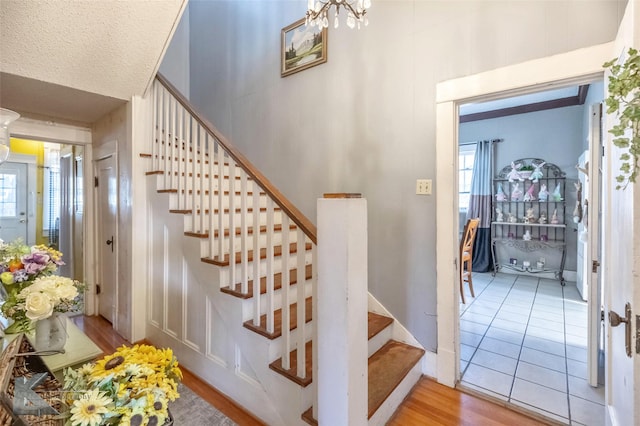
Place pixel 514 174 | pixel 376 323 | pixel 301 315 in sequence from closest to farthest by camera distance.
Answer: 1. pixel 301 315
2. pixel 376 323
3. pixel 514 174

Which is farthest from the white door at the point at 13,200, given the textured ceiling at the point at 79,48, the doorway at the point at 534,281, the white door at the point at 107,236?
the doorway at the point at 534,281

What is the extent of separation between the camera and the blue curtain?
5086mm

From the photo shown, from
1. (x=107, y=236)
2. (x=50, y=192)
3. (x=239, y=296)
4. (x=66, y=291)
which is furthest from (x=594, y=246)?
(x=50, y=192)

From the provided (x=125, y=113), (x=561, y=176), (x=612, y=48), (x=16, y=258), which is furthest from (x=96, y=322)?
(x=561, y=176)

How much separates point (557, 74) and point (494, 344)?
2190 mm

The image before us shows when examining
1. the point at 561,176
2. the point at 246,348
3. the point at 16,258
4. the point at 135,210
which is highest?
the point at 561,176

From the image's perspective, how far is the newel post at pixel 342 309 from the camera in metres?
1.19

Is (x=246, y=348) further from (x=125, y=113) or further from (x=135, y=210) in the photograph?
(x=125, y=113)

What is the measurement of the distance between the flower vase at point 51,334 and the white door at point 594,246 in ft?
9.44

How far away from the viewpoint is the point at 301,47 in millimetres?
2826

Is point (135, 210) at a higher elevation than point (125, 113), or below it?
below

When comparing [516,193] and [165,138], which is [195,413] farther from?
[516,193]

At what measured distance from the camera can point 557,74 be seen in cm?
162

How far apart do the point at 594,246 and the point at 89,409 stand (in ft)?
8.70
